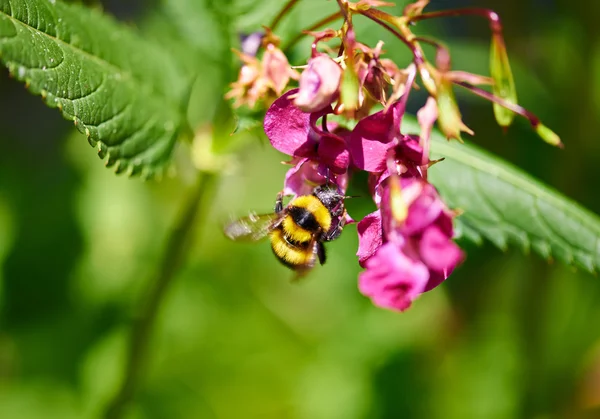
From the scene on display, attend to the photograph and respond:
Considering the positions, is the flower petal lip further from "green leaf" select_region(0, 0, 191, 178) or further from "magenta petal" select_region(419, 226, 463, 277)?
"green leaf" select_region(0, 0, 191, 178)

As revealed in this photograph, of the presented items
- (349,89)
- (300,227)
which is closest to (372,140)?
(349,89)

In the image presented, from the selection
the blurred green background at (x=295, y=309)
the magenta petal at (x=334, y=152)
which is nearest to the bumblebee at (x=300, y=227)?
the magenta petal at (x=334, y=152)

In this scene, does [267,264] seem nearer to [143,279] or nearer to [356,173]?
[143,279]

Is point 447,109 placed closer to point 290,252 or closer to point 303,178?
point 303,178

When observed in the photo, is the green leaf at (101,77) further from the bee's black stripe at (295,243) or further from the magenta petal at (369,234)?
the magenta petal at (369,234)

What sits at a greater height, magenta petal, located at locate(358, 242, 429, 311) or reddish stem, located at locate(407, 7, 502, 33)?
reddish stem, located at locate(407, 7, 502, 33)

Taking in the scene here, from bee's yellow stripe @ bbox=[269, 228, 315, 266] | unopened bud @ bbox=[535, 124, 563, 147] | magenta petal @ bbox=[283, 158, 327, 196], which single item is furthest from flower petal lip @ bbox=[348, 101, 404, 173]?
bee's yellow stripe @ bbox=[269, 228, 315, 266]
